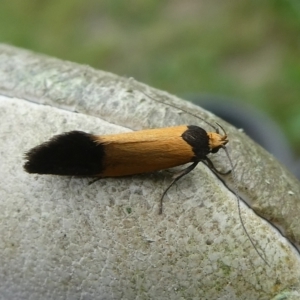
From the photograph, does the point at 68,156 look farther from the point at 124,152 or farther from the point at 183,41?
the point at 183,41

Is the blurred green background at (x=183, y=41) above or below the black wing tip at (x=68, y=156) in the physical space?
below

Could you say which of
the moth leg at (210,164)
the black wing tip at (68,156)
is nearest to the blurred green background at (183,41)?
the moth leg at (210,164)

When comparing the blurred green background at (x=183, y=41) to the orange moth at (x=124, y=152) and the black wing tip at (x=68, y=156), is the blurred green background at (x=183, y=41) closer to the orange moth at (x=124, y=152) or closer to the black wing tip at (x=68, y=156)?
the orange moth at (x=124, y=152)

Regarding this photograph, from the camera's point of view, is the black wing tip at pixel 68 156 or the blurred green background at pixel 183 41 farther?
the blurred green background at pixel 183 41

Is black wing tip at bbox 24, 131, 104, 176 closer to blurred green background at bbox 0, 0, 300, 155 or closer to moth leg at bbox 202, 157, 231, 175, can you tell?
moth leg at bbox 202, 157, 231, 175

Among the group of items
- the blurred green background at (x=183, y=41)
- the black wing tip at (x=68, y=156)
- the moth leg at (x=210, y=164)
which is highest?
the moth leg at (x=210, y=164)

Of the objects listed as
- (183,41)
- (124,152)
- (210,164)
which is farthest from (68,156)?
(183,41)

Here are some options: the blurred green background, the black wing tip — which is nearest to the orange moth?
the black wing tip
